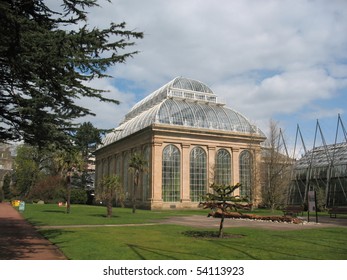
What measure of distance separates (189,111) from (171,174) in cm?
976

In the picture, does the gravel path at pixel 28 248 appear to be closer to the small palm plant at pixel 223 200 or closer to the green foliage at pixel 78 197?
the small palm plant at pixel 223 200

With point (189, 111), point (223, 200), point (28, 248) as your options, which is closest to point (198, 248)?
point (223, 200)

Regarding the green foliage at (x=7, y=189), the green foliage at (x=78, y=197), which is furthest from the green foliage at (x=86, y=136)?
the green foliage at (x=7, y=189)

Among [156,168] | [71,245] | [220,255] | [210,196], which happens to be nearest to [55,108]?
[71,245]

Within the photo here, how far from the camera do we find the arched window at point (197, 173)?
165ft

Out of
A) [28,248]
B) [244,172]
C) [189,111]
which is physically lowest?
[28,248]

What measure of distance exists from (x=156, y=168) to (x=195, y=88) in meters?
17.1

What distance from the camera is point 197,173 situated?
167 feet

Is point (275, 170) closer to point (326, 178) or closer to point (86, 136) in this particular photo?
point (326, 178)

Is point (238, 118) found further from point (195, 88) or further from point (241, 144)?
point (195, 88)

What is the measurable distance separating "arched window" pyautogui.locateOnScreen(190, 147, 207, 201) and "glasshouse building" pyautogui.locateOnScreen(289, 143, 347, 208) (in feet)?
41.1

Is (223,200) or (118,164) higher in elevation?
(118,164)

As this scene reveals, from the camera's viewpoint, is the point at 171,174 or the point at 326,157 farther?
the point at 326,157

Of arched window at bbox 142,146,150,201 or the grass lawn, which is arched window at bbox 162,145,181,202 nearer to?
arched window at bbox 142,146,150,201
